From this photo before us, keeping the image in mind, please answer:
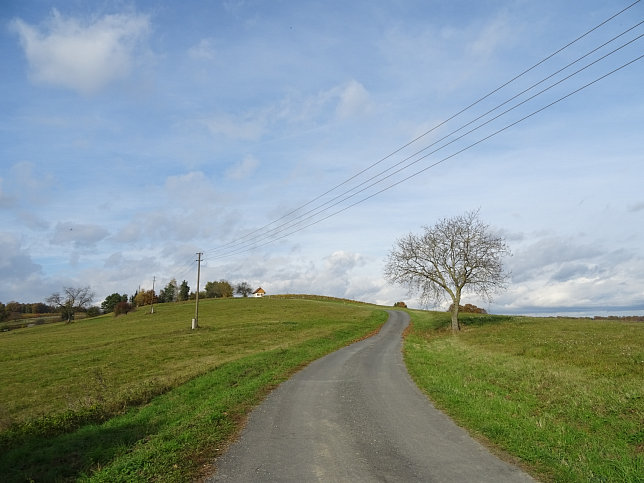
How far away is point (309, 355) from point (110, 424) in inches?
583

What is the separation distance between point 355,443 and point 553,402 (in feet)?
25.1

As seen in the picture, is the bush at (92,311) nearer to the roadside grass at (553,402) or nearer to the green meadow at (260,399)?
the green meadow at (260,399)

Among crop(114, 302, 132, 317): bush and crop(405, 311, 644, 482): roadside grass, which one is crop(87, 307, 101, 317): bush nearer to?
crop(114, 302, 132, 317): bush

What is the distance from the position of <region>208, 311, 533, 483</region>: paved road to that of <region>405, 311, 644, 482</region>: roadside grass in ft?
2.70

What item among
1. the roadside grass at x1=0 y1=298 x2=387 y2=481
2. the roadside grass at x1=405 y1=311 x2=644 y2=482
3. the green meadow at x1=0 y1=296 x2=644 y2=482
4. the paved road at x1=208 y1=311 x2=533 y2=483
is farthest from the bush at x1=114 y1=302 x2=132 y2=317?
the paved road at x1=208 y1=311 x2=533 y2=483

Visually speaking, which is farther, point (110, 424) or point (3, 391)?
point (3, 391)

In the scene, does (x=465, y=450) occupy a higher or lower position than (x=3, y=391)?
higher

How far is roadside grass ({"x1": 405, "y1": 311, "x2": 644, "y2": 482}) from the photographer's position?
778cm

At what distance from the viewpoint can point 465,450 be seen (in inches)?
330

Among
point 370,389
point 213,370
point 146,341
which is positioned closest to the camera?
point 370,389

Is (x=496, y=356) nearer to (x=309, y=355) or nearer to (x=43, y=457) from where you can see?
(x=309, y=355)

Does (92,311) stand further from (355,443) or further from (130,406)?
(355,443)

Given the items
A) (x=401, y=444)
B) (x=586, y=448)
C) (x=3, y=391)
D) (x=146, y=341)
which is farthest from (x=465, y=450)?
(x=146, y=341)

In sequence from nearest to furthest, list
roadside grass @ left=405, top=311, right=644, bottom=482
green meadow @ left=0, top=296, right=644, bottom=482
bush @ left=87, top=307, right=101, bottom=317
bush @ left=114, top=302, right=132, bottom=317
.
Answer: roadside grass @ left=405, top=311, right=644, bottom=482 → green meadow @ left=0, top=296, right=644, bottom=482 → bush @ left=114, top=302, right=132, bottom=317 → bush @ left=87, top=307, right=101, bottom=317
